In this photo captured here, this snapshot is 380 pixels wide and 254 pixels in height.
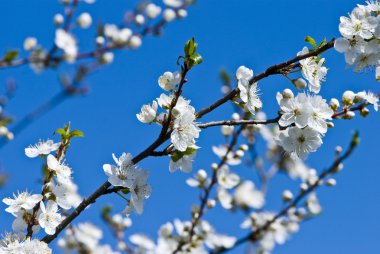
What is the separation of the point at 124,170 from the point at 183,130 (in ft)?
1.01

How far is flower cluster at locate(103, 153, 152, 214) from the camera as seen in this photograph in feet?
7.16

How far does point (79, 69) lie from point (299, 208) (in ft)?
8.80

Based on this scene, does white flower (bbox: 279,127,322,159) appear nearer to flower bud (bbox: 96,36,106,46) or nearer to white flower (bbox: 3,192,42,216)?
white flower (bbox: 3,192,42,216)

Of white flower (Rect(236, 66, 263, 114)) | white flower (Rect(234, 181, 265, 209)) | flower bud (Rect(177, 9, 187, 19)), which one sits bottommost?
white flower (Rect(236, 66, 263, 114))

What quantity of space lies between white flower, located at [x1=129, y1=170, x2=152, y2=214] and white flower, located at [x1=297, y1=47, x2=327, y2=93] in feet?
2.68

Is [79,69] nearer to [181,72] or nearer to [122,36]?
[122,36]

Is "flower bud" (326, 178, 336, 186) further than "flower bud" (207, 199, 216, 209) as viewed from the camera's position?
Yes

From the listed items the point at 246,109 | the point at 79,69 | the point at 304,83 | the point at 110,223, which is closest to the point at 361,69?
the point at 304,83

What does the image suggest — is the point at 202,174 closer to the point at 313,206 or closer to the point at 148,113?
the point at 313,206

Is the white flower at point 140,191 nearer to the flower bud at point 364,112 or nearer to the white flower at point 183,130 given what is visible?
the white flower at point 183,130

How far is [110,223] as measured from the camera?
5.18 metres

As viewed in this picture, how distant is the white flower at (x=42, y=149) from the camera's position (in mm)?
2322

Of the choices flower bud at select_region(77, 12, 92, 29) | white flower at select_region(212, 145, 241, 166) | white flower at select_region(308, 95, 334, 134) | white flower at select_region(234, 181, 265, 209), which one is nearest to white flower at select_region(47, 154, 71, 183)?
white flower at select_region(308, 95, 334, 134)

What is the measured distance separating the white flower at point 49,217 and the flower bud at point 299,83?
1151 millimetres
